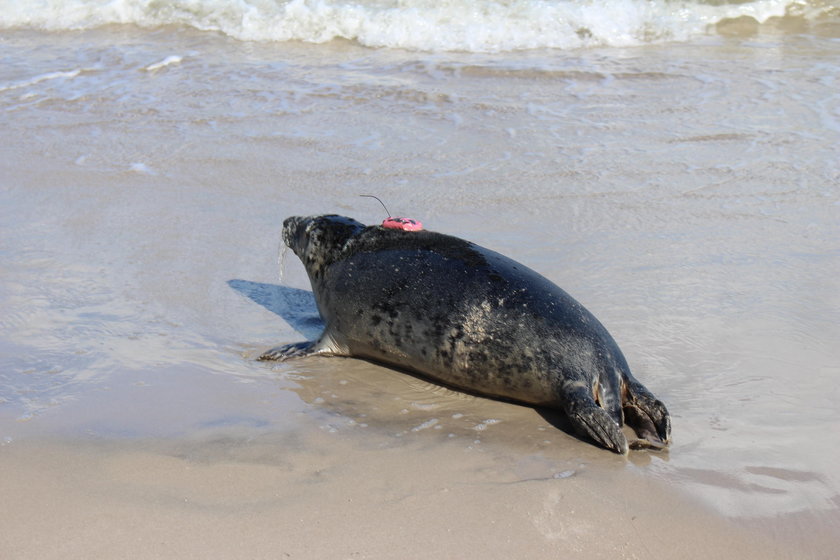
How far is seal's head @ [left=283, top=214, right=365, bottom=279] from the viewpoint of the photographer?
4.81 m

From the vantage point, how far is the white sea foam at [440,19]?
42.2ft

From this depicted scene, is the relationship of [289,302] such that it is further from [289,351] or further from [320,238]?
[289,351]

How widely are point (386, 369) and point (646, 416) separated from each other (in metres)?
1.32

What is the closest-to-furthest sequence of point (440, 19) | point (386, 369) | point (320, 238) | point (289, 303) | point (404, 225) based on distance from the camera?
point (386, 369) → point (404, 225) → point (320, 238) → point (289, 303) → point (440, 19)

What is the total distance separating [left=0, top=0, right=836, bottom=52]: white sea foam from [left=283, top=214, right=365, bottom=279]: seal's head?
8.07 meters

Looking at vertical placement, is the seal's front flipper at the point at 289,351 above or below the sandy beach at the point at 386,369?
below

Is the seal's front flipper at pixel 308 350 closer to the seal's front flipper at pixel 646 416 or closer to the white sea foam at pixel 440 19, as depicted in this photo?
the seal's front flipper at pixel 646 416

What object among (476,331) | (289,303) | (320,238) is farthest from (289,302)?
(476,331)

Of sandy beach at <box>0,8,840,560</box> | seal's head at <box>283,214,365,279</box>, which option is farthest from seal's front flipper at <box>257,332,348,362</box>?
seal's head at <box>283,214,365,279</box>

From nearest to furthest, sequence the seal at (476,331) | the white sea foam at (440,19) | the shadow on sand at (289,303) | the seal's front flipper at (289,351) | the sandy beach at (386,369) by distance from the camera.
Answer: the sandy beach at (386,369)
the seal at (476,331)
the seal's front flipper at (289,351)
the shadow on sand at (289,303)
the white sea foam at (440,19)

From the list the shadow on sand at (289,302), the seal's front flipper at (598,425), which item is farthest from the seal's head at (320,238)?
the seal's front flipper at (598,425)

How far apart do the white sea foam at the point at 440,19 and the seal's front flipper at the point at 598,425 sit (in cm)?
956

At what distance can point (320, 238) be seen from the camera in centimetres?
489

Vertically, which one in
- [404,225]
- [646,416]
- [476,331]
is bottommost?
[646,416]
